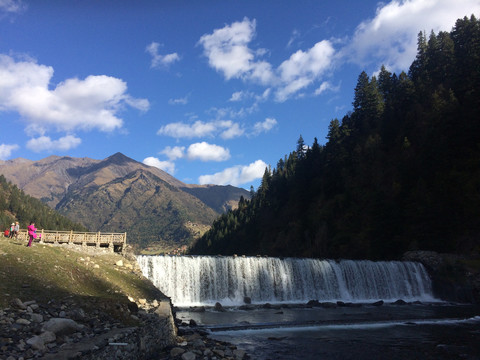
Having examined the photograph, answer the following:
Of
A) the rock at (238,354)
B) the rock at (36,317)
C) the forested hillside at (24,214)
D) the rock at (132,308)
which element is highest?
the forested hillside at (24,214)

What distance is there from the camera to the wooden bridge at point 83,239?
3597 centimetres

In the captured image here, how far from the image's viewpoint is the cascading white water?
40.7 meters

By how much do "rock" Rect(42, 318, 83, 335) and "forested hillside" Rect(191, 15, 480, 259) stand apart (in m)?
56.0

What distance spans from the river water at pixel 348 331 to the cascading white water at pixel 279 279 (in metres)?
5.61

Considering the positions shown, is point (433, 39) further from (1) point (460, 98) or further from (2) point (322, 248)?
(2) point (322, 248)

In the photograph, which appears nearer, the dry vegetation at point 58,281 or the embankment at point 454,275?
the dry vegetation at point 58,281

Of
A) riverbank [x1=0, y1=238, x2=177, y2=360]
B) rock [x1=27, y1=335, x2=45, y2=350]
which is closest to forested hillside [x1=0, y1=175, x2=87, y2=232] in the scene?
riverbank [x1=0, y1=238, x2=177, y2=360]

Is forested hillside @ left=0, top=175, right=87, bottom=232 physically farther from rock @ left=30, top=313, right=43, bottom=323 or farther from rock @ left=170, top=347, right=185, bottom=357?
rock @ left=170, top=347, right=185, bottom=357

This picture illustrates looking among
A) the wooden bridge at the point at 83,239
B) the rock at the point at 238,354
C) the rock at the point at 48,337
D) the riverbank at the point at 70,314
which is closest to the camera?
the riverbank at the point at 70,314

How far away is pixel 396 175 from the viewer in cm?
7244

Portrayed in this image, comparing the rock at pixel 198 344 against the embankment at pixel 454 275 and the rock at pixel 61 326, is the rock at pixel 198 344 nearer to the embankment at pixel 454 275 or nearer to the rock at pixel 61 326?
the rock at pixel 61 326

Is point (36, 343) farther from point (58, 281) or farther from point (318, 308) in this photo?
point (318, 308)

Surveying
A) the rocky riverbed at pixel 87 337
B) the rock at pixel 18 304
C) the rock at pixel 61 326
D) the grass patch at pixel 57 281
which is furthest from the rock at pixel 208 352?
the rock at pixel 18 304

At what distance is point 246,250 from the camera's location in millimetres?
118938
